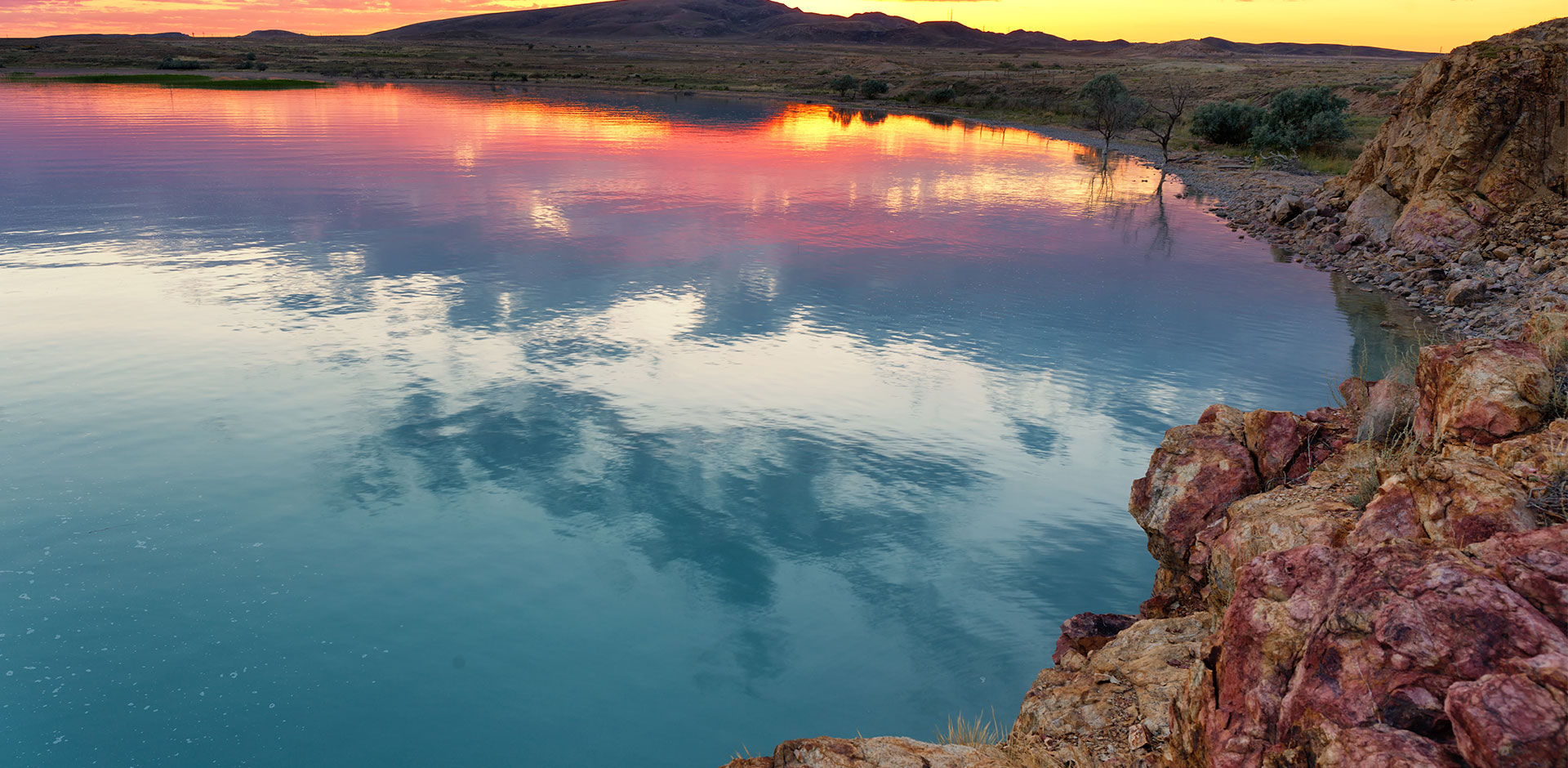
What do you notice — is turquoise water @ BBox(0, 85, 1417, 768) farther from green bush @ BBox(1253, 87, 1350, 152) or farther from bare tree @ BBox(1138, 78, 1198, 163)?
bare tree @ BBox(1138, 78, 1198, 163)

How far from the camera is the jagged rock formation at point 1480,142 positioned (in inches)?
→ 679

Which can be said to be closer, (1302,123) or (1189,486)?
(1189,486)

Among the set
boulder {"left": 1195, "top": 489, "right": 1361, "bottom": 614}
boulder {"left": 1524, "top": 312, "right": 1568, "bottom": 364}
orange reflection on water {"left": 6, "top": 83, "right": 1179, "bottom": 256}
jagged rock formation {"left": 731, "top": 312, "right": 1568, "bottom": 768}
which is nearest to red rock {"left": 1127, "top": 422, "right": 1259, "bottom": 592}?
jagged rock formation {"left": 731, "top": 312, "right": 1568, "bottom": 768}

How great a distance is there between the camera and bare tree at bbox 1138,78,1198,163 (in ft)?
128

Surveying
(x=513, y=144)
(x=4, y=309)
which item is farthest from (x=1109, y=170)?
(x=4, y=309)

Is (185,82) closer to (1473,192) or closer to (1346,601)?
(1473,192)

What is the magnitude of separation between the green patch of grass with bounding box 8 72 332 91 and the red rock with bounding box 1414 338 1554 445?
73196 millimetres

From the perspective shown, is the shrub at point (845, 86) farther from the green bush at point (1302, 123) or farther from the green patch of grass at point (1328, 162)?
the green patch of grass at point (1328, 162)

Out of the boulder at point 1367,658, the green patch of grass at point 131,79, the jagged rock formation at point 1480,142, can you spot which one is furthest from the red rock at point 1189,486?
the green patch of grass at point 131,79

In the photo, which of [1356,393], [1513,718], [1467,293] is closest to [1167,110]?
[1467,293]

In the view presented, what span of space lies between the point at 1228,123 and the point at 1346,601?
141 ft

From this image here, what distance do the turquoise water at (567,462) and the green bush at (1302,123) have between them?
56.2ft

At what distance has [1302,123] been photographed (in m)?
35.8

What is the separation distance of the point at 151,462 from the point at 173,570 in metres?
2.31
